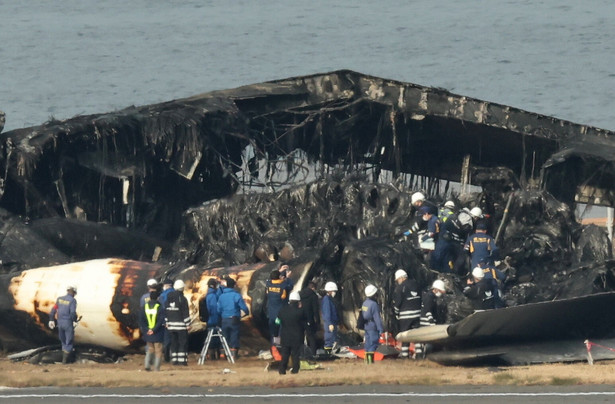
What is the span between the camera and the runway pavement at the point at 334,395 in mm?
18922

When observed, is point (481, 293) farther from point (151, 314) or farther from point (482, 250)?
point (151, 314)

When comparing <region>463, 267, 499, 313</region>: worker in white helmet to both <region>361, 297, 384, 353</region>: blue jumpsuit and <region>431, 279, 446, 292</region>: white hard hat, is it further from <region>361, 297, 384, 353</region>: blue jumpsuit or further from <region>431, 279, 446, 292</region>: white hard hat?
<region>361, 297, 384, 353</region>: blue jumpsuit

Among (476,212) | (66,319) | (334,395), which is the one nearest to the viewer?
(334,395)

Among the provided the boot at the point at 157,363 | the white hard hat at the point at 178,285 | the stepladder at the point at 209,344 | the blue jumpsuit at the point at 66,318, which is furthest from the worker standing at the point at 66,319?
the stepladder at the point at 209,344

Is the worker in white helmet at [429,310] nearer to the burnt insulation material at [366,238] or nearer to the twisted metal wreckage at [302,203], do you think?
the twisted metal wreckage at [302,203]

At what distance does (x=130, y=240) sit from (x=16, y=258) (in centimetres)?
329

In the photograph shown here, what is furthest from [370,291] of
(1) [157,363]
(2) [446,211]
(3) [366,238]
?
Result: (2) [446,211]

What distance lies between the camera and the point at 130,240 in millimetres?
32812

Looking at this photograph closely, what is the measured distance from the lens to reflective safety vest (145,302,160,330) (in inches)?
969

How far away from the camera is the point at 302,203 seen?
102ft

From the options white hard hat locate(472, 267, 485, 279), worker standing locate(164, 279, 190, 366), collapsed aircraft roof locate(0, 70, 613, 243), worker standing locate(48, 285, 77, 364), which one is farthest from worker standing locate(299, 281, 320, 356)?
collapsed aircraft roof locate(0, 70, 613, 243)

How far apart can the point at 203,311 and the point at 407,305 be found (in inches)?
179

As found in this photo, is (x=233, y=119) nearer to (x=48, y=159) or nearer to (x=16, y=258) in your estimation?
(x=48, y=159)

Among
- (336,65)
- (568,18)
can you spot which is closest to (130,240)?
(336,65)
